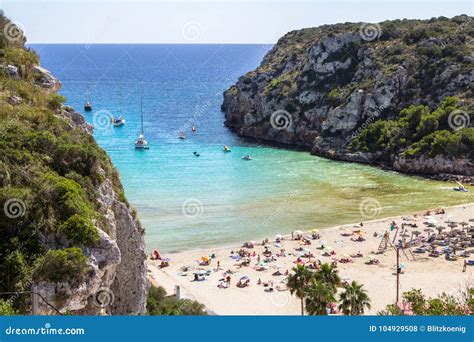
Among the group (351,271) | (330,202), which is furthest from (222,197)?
(351,271)

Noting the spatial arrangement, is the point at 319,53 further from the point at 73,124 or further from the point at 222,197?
the point at 73,124

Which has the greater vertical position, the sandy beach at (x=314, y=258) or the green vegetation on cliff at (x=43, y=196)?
the green vegetation on cliff at (x=43, y=196)

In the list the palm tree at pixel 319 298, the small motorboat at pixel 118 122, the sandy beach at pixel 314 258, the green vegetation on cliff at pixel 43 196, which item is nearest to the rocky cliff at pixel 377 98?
the small motorboat at pixel 118 122

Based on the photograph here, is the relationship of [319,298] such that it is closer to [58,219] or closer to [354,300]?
[354,300]

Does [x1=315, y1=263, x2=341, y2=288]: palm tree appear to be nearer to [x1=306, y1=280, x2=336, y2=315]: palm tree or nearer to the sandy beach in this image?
[x1=306, y1=280, x2=336, y2=315]: palm tree

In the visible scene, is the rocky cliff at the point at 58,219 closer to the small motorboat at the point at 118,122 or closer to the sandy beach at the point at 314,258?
the sandy beach at the point at 314,258
